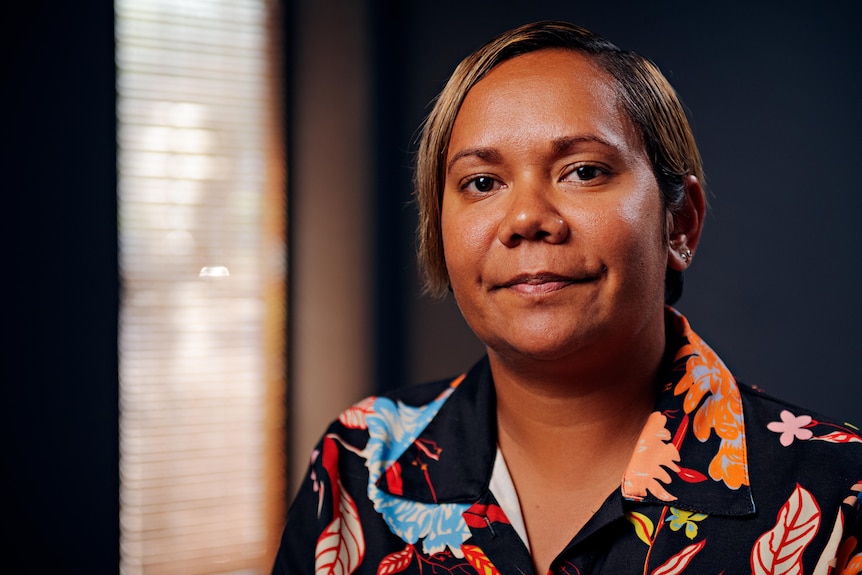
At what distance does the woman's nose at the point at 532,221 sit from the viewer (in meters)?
1.07

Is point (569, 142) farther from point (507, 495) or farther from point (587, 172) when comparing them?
point (507, 495)

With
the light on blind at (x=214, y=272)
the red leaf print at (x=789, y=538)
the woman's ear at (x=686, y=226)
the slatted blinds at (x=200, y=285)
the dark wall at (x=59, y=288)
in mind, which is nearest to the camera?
the red leaf print at (x=789, y=538)

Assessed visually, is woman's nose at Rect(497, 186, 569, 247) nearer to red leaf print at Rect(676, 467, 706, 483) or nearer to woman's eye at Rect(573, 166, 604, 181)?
woman's eye at Rect(573, 166, 604, 181)

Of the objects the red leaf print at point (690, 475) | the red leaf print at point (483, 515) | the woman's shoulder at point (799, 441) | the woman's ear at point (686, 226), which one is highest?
the woman's ear at point (686, 226)

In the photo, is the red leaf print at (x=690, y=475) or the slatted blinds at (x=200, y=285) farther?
the slatted blinds at (x=200, y=285)

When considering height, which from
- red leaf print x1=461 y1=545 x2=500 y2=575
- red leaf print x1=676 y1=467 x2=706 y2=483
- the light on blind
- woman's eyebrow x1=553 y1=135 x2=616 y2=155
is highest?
woman's eyebrow x1=553 y1=135 x2=616 y2=155

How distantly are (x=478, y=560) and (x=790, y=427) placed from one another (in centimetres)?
51

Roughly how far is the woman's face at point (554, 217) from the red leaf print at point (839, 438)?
28cm

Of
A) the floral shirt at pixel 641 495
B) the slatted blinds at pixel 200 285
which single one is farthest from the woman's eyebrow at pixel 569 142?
the slatted blinds at pixel 200 285

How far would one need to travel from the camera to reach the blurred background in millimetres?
2055

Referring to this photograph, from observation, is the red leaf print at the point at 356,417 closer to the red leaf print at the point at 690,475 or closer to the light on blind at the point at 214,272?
the red leaf print at the point at 690,475

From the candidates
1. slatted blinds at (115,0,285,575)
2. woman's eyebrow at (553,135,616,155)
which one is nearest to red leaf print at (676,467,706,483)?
woman's eyebrow at (553,135,616,155)

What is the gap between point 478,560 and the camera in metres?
1.16

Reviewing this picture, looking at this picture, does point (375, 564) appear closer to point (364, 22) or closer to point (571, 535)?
point (571, 535)
